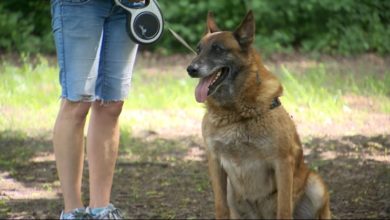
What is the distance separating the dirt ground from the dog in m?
0.82

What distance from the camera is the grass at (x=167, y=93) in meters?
8.45

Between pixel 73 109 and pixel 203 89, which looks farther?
pixel 203 89

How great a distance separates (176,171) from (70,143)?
2479mm

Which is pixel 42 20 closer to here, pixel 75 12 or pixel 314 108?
pixel 314 108

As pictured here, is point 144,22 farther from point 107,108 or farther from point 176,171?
point 176,171

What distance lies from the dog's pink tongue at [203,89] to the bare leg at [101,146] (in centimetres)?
48

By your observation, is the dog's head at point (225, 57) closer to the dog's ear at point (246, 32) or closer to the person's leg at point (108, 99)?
the dog's ear at point (246, 32)

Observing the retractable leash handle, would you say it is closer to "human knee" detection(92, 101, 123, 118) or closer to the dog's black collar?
"human knee" detection(92, 101, 123, 118)

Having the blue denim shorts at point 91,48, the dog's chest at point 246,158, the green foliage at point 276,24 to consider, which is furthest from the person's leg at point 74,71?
the green foliage at point 276,24

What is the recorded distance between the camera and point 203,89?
480 cm

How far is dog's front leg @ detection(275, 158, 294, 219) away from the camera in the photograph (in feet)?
15.8

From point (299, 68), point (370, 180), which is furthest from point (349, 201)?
point (299, 68)

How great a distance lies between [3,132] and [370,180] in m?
3.79

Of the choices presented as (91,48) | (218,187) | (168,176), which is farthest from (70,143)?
(168,176)
